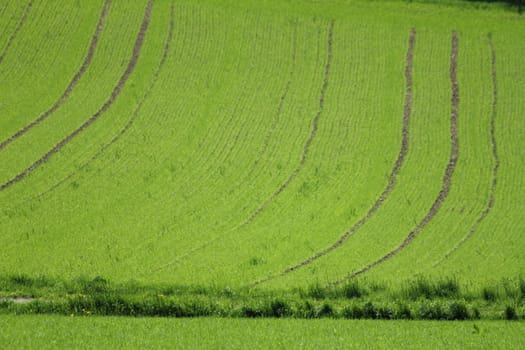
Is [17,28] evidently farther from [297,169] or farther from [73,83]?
[297,169]

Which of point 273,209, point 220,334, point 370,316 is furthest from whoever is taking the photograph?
point 273,209

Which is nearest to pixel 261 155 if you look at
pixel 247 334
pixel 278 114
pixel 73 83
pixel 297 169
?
pixel 297 169

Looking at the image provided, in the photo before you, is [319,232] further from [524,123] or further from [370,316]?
[524,123]

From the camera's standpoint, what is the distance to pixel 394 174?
3462cm

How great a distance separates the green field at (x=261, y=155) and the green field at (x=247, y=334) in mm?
1136

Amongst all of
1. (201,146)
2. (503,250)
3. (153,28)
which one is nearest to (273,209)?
(201,146)

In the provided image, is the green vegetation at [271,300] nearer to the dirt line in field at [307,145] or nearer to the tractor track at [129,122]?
the dirt line in field at [307,145]

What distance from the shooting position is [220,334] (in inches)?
752

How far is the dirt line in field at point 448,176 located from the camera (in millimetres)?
27688

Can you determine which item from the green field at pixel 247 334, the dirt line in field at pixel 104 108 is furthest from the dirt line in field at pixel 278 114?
the green field at pixel 247 334

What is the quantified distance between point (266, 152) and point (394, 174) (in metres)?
5.91

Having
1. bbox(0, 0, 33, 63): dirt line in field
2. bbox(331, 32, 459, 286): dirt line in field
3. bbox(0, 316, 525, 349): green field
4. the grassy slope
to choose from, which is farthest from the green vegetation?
bbox(0, 0, 33, 63): dirt line in field

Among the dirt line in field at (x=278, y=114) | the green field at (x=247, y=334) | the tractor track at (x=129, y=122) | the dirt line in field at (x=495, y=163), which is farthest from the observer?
the dirt line in field at (x=278, y=114)

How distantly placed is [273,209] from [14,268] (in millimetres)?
10533
